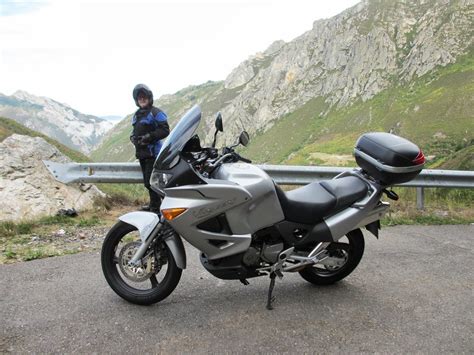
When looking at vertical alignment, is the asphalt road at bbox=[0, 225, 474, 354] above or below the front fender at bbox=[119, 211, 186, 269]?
below

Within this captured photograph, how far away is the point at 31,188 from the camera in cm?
681

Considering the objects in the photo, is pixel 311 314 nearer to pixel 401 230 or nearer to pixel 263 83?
pixel 401 230

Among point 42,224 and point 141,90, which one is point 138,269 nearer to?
point 141,90

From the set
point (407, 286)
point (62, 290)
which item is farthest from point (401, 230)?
point (62, 290)

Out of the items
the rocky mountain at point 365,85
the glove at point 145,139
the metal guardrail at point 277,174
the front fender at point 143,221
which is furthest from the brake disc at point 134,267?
the rocky mountain at point 365,85

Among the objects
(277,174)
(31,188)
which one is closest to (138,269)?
(277,174)

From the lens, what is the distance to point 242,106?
141000 millimetres

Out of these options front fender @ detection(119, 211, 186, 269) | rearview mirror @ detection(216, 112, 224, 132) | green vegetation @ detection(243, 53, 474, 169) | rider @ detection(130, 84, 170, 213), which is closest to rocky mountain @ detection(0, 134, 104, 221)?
rider @ detection(130, 84, 170, 213)

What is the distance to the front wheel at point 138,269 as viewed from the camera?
3793 mm

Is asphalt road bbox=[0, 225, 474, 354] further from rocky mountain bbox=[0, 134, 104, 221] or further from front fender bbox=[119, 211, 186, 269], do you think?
rocky mountain bbox=[0, 134, 104, 221]

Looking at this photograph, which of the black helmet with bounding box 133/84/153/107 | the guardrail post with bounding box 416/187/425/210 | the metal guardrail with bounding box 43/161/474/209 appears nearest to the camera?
the black helmet with bounding box 133/84/153/107

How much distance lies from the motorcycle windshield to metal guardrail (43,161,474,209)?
9.62ft

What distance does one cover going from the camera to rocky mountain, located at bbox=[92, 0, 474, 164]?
78.3 metres

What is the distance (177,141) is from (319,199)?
134 centimetres
